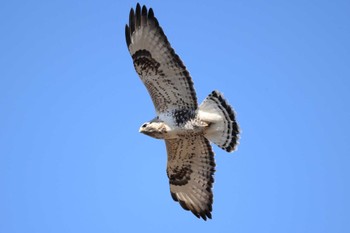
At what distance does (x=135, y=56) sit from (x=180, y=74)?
26.9 inches

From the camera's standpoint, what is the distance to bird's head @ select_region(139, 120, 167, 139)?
8547 mm

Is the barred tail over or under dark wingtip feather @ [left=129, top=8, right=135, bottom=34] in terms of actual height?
under

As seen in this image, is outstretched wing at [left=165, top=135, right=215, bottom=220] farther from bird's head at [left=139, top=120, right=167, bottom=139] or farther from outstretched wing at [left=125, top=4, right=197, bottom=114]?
outstretched wing at [left=125, top=4, right=197, bottom=114]

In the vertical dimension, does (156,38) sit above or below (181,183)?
above

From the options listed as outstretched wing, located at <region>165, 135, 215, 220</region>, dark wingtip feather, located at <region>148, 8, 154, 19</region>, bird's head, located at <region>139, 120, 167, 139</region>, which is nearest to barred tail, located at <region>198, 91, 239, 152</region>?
outstretched wing, located at <region>165, 135, 215, 220</region>

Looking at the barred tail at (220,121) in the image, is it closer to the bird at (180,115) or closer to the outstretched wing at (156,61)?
the bird at (180,115)

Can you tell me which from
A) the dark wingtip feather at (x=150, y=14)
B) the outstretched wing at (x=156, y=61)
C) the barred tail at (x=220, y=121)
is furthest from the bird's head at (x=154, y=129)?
the dark wingtip feather at (x=150, y=14)

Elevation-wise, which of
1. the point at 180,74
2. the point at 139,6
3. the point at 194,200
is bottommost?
the point at 194,200

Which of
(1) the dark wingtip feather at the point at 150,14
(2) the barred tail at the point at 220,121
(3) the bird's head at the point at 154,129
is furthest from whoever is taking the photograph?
(2) the barred tail at the point at 220,121

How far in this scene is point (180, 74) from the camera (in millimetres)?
8539

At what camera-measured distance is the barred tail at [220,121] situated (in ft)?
29.2

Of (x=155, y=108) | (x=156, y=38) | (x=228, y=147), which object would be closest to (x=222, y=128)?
(x=228, y=147)

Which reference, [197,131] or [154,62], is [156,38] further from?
[197,131]

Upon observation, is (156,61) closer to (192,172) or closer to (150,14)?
(150,14)
